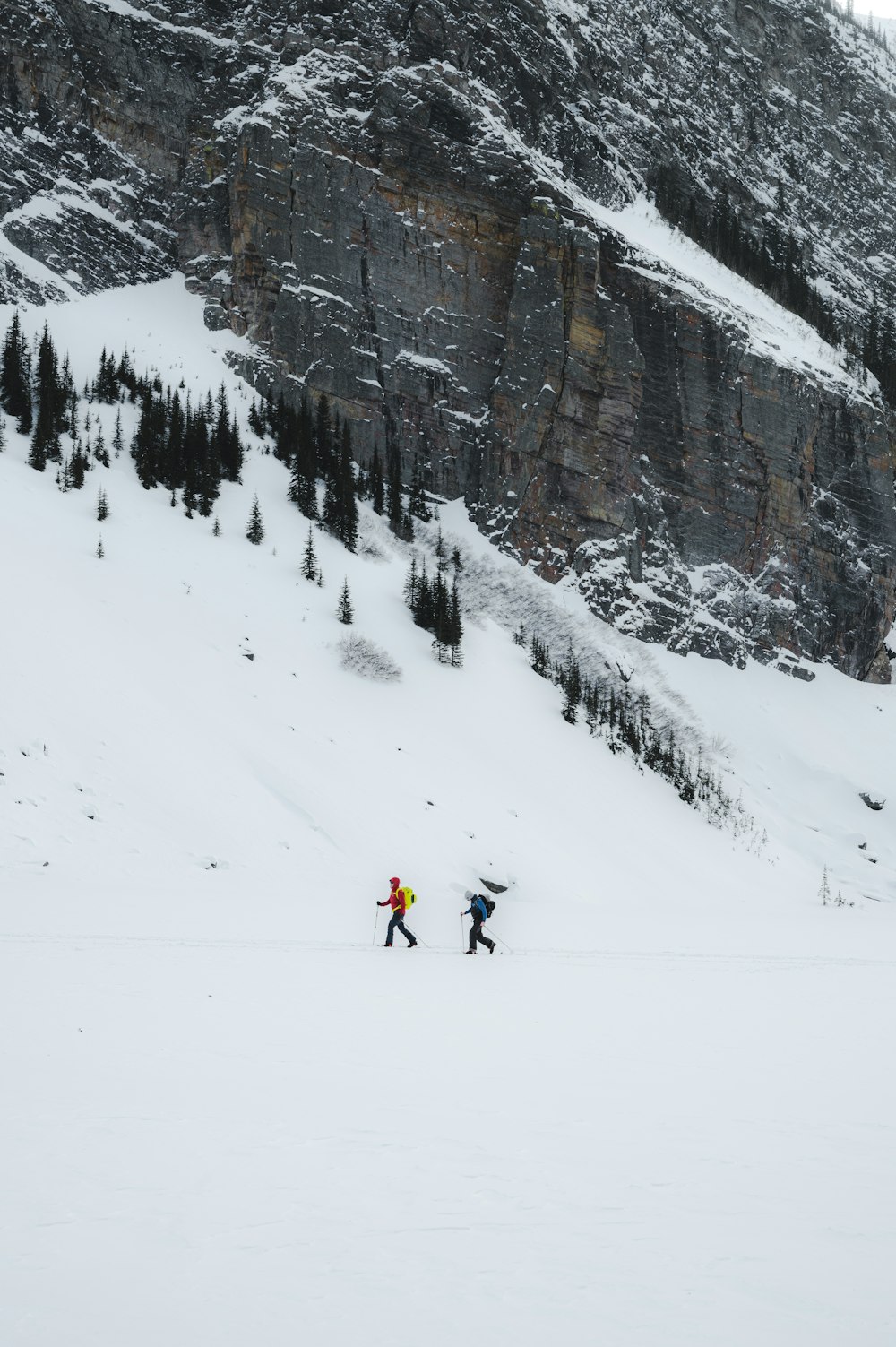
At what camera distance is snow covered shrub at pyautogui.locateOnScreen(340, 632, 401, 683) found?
40625 mm

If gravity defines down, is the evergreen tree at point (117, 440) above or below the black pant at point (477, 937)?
above

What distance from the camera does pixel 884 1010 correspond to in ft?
40.1

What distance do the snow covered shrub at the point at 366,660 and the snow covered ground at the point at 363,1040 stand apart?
3537 mm

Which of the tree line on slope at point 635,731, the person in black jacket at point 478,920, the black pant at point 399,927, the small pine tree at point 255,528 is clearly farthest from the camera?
the small pine tree at point 255,528

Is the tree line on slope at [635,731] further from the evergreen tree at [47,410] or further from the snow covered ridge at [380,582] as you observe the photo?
the evergreen tree at [47,410]

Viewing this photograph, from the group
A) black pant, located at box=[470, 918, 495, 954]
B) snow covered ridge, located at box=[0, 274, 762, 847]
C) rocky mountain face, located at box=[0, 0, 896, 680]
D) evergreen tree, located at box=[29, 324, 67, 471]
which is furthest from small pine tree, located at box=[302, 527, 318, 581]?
black pant, located at box=[470, 918, 495, 954]

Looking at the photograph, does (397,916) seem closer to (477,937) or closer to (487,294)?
(477,937)

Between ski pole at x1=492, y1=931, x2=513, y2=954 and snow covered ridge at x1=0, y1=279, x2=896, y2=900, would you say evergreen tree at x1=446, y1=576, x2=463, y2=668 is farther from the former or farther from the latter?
ski pole at x1=492, y1=931, x2=513, y2=954

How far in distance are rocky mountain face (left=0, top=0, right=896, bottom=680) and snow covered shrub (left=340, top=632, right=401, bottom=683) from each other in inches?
1093

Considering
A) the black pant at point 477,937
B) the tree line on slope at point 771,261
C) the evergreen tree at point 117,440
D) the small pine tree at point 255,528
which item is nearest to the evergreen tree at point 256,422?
the evergreen tree at point 117,440

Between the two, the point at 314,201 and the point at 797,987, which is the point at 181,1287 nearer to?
the point at 797,987

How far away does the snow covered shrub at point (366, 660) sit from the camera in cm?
4062

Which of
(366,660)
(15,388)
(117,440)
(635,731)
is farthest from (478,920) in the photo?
(15,388)

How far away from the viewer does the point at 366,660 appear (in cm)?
4097
